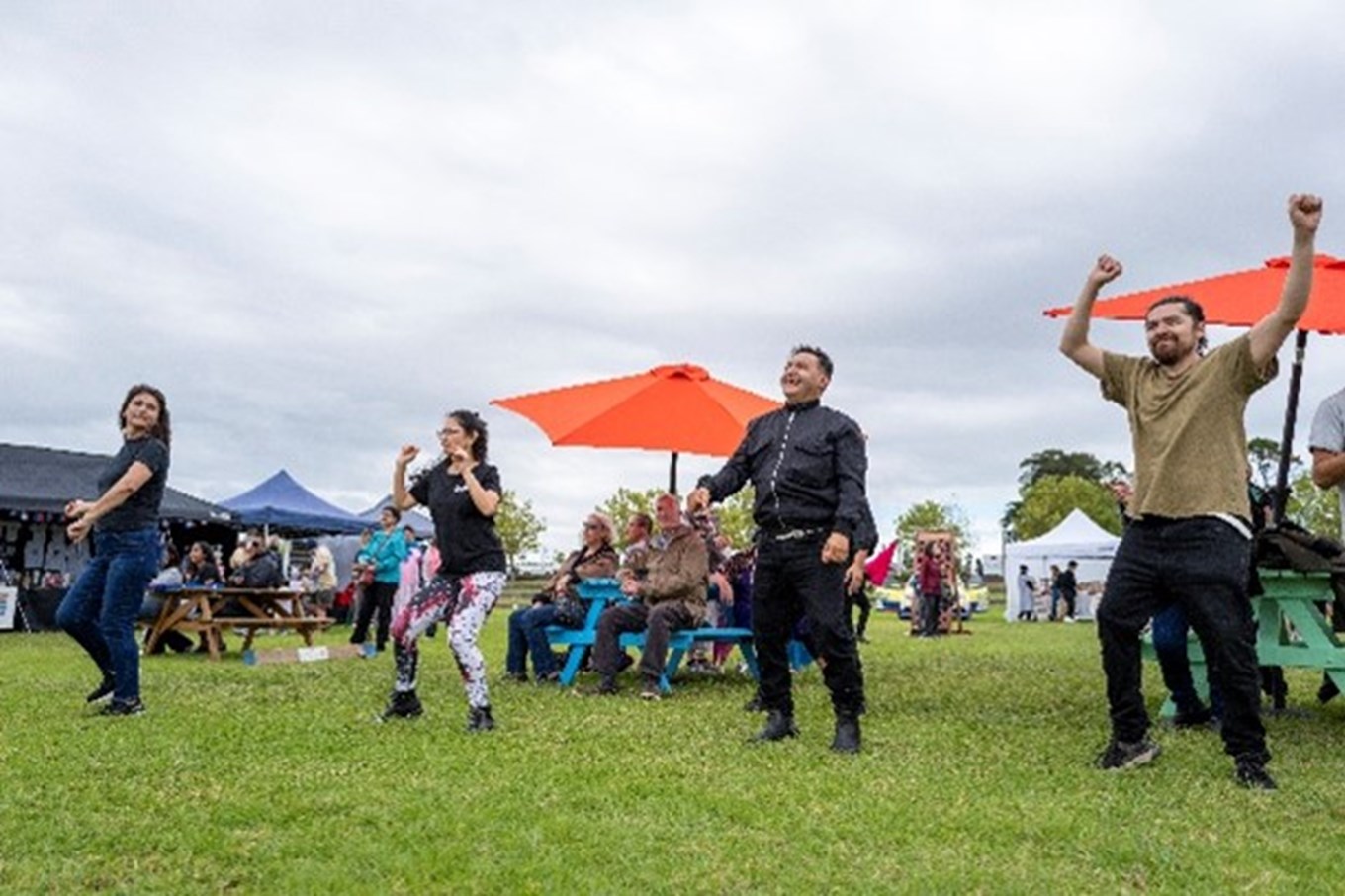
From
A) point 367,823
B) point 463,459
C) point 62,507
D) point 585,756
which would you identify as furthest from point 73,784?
point 62,507

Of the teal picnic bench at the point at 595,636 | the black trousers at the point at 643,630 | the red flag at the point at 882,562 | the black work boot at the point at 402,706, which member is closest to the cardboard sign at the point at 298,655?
the teal picnic bench at the point at 595,636

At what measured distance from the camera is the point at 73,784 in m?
5.07

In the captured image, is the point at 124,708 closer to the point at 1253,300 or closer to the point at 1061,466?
the point at 1253,300

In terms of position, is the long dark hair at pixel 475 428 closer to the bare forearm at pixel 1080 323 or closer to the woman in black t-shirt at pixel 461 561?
the woman in black t-shirt at pixel 461 561

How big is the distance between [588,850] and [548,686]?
6.10 metres

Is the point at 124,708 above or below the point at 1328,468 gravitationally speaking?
below

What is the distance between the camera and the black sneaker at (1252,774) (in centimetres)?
527

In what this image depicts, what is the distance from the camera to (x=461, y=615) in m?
7.13

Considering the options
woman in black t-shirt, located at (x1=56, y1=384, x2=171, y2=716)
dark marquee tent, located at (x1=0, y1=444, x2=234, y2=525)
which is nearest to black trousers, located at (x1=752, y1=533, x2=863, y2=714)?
woman in black t-shirt, located at (x1=56, y1=384, x2=171, y2=716)

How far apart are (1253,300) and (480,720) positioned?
5.06m

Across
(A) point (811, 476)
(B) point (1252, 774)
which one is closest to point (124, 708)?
(A) point (811, 476)

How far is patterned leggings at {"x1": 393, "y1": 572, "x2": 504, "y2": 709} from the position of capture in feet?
23.2

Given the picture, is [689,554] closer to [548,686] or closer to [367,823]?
[548,686]

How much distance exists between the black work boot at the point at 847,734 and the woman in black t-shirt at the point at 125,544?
4.17 metres
